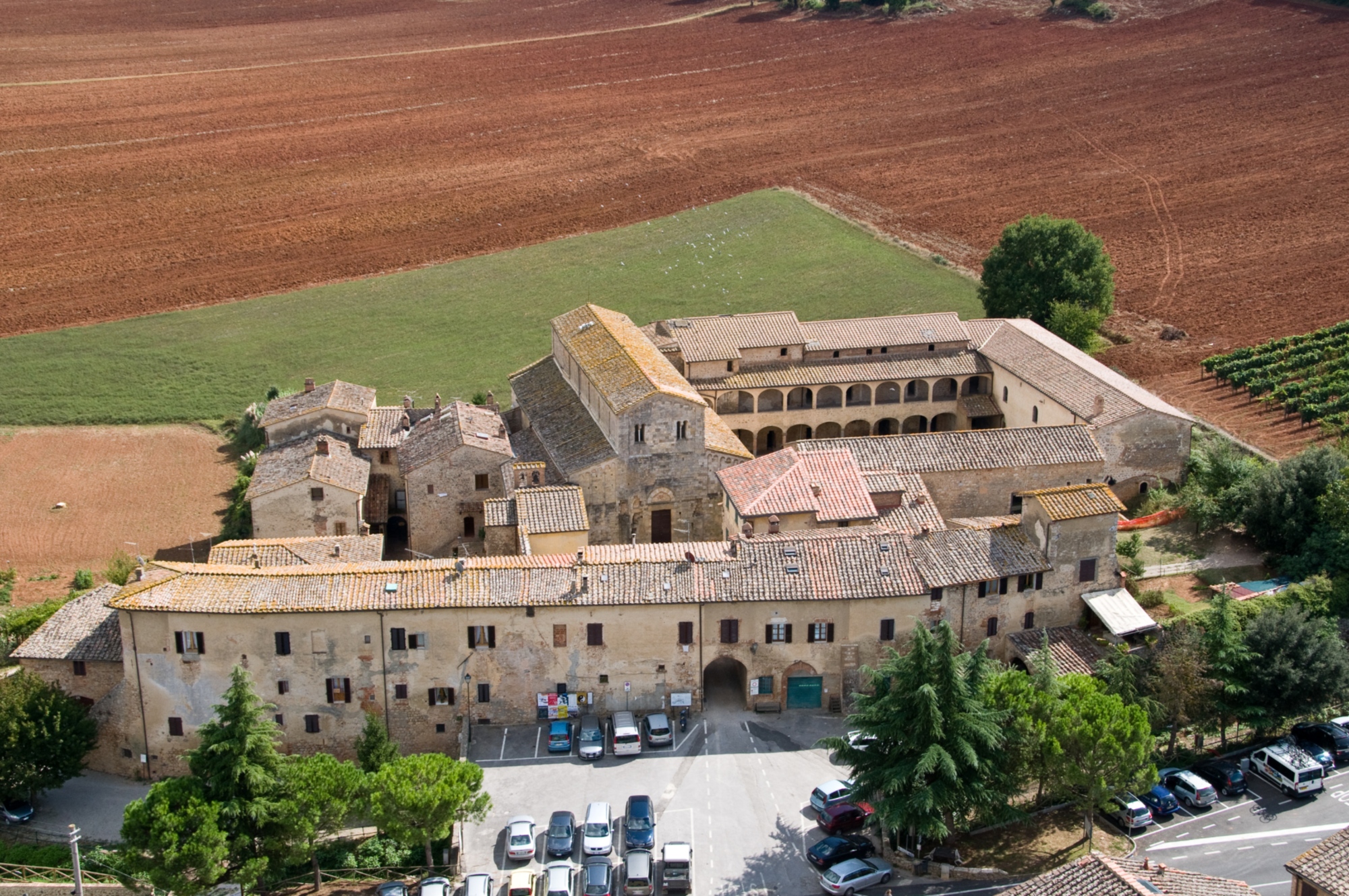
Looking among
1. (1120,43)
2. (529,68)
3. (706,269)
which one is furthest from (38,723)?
(1120,43)

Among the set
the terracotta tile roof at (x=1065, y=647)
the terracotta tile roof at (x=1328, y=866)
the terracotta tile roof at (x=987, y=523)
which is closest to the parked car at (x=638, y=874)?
the terracotta tile roof at (x=1065, y=647)

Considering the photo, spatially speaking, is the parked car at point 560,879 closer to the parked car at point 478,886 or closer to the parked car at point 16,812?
the parked car at point 478,886

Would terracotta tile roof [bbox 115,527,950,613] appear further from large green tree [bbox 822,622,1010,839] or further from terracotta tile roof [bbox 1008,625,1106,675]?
large green tree [bbox 822,622,1010,839]

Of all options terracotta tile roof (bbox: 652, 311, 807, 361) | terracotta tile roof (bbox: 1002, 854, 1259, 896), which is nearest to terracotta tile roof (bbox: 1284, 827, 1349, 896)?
terracotta tile roof (bbox: 1002, 854, 1259, 896)

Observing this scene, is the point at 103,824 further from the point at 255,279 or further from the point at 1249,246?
the point at 1249,246

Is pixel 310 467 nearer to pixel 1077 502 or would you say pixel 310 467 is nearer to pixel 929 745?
pixel 929 745

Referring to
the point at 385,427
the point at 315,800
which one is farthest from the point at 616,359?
the point at 315,800
